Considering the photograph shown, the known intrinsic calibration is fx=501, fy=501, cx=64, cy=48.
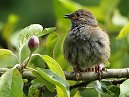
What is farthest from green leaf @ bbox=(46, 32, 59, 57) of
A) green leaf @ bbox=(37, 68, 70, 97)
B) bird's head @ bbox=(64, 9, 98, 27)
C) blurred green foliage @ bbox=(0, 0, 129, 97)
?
bird's head @ bbox=(64, 9, 98, 27)

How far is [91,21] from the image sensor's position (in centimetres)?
500

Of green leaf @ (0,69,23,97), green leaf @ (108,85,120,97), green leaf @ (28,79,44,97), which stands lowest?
green leaf @ (108,85,120,97)

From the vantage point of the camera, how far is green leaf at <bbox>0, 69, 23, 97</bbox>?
9.04ft

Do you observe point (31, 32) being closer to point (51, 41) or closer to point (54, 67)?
point (51, 41)

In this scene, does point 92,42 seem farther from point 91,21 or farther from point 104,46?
point 91,21

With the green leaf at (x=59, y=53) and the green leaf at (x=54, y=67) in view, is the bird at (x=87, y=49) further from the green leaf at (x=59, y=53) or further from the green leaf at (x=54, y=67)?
the green leaf at (x=54, y=67)

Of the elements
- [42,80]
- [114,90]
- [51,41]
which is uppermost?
[51,41]

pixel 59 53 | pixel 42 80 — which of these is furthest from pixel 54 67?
pixel 59 53

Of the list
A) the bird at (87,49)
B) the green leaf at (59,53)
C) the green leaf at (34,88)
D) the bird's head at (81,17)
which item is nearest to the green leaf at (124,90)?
the green leaf at (34,88)

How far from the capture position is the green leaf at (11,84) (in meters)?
2.75

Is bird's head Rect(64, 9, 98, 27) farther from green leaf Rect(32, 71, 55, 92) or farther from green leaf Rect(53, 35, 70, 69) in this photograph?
green leaf Rect(32, 71, 55, 92)

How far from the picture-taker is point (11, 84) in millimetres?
2797

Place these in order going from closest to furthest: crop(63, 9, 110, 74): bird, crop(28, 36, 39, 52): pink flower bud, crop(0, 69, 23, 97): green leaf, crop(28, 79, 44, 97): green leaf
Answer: crop(0, 69, 23, 97): green leaf → crop(28, 36, 39, 52): pink flower bud → crop(28, 79, 44, 97): green leaf → crop(63, 9, 110, 74): bird

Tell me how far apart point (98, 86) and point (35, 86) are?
0.46 metres
